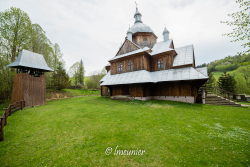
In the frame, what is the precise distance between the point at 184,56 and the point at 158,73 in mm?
4793

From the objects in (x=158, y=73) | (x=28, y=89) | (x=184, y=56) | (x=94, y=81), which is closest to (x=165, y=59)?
(x=158, y=73)

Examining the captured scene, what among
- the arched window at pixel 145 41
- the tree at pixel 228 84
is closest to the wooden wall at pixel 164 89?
the arched window at pixel 145 41

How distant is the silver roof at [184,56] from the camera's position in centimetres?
1474

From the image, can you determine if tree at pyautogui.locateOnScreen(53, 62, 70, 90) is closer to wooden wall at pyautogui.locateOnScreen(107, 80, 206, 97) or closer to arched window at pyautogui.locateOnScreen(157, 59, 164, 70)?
wooden wall at pyautogui.locateOnScreen(107, 80, 206, 97)

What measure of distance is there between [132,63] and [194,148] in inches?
591

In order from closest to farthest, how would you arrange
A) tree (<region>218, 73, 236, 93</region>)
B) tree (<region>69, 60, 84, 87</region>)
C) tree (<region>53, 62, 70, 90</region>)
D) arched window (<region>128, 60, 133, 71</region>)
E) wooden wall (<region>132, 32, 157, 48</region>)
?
arched window (<region>128, 60, 133, 71</region>) → wooden wall (<region>132, 32, 157, 48</region>) → tree (<region>53, 62, 70, 90</region>) → tree (<region>218, 73, 236, 93</region>) → tree (<region>69, 60, 84, 87</region>)

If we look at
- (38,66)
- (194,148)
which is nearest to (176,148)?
(194,148)

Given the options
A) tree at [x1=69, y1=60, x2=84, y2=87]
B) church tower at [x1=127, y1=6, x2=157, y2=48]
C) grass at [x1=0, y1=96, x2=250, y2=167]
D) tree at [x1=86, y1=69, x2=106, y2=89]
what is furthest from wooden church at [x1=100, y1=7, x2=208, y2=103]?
Result: tree at [x1=69, y1=60, x2=84, y2=87]

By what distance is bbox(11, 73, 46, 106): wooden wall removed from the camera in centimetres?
1270

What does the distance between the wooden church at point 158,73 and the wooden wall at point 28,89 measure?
10.5 m

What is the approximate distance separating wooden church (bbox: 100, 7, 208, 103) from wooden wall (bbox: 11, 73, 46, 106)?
10456mm

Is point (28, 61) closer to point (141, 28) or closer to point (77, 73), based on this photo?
point (141, 28)

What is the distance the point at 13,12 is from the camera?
16.4m

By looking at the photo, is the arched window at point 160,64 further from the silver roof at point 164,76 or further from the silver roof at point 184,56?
the silver roof at point 184,56
